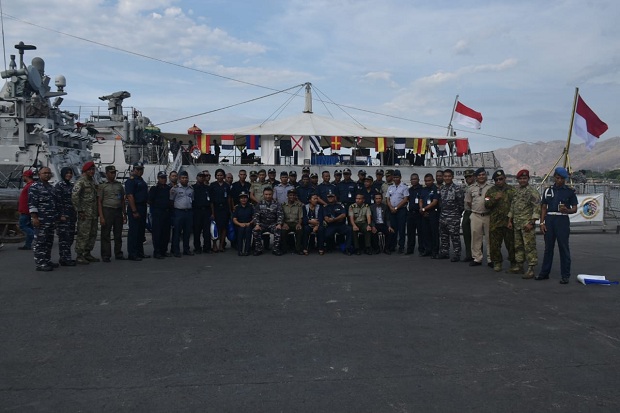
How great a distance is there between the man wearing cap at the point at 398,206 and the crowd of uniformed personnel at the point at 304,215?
0.9 inches

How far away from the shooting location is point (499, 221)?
855 cm

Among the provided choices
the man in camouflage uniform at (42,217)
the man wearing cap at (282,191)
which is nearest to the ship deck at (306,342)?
the man in camouflage uniform at (42,217)

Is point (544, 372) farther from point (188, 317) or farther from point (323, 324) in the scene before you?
point (188, 317)

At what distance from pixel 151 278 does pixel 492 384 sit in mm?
5600

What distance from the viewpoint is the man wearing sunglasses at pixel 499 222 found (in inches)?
334

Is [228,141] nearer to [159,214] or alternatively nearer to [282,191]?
[282,191]

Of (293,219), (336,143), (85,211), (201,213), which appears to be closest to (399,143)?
(336,143)

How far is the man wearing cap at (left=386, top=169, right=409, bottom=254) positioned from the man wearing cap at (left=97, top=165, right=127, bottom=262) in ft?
18.2

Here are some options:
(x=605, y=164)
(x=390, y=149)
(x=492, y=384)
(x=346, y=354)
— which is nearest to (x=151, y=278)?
(x=346, y=354)

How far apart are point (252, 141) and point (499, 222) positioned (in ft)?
48.4

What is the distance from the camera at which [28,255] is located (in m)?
10.2

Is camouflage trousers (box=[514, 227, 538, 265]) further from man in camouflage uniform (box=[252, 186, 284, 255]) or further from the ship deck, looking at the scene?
man in camouflage uniform (box=[252, 186, 284, 255])

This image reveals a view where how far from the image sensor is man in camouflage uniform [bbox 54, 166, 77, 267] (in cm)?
886

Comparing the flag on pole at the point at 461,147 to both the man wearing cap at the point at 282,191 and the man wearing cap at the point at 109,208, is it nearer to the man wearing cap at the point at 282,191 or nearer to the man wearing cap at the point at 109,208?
the man wearing cap at the point at 282,191
